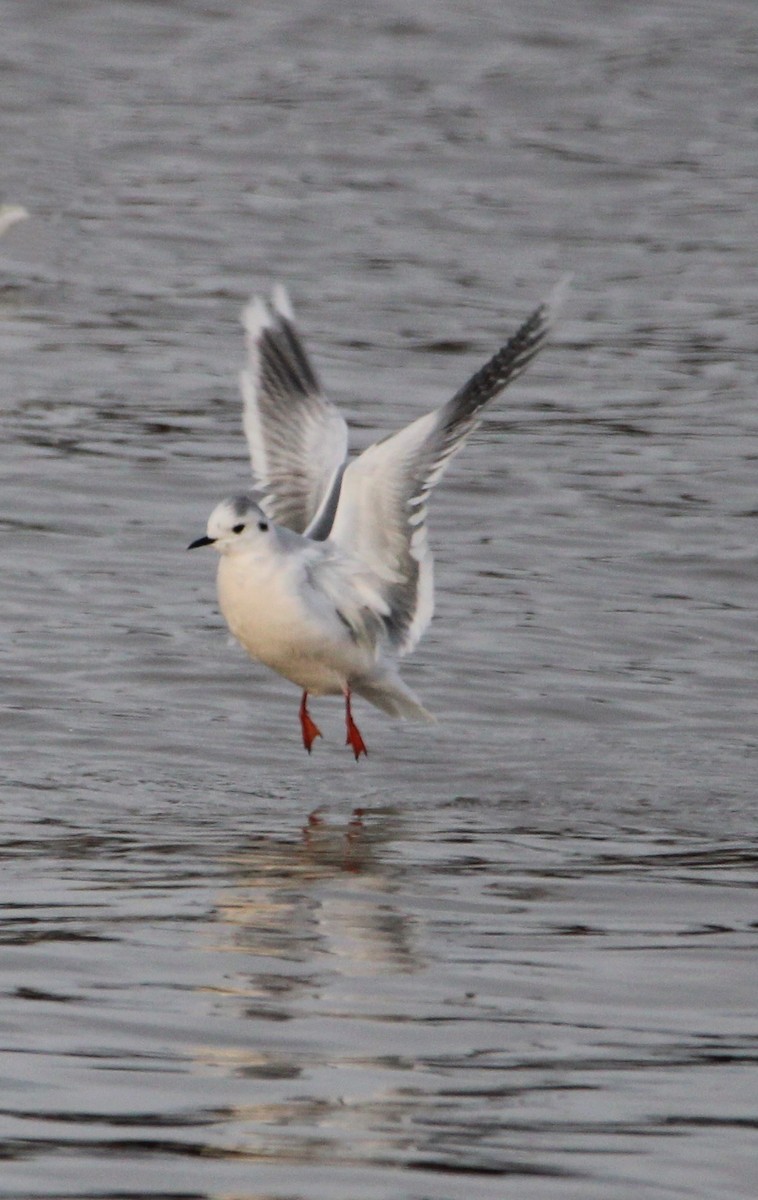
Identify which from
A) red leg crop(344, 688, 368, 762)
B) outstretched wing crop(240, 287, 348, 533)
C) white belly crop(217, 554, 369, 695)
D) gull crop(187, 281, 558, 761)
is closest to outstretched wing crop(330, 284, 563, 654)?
gull crop(187, 281, 558, 761)

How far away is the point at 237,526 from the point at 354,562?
1.51ft

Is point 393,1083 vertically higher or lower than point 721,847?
higher

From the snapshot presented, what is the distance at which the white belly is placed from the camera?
7.73 metres

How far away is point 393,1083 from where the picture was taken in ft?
15.0

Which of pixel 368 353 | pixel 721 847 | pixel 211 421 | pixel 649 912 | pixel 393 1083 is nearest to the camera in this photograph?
pixel 393 1083

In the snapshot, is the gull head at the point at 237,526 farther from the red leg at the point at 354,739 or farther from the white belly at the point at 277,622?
the red leg at the point at 354,739

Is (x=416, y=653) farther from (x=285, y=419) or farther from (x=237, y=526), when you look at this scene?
(x=237, y=526)

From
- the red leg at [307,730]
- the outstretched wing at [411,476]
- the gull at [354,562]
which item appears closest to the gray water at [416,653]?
the red leg at [307,730]

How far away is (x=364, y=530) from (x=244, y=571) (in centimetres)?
42

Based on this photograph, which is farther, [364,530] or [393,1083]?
[364,530]

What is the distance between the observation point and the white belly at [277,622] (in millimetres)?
7734

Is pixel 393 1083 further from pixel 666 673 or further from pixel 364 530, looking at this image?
pixel 666 673

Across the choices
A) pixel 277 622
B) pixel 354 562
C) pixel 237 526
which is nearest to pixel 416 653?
pixel 354 562

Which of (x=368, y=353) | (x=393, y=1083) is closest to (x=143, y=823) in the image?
(x=393, y=1083)
